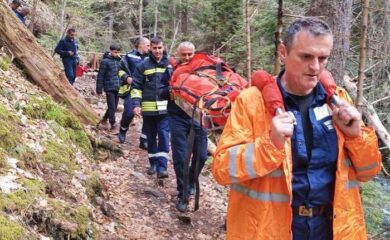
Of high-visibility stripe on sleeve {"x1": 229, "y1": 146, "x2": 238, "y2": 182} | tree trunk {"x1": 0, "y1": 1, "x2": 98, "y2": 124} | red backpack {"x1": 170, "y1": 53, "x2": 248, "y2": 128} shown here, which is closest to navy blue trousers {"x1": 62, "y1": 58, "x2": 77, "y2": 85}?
tree trunk {"x1": 0, "y1": 1, "x2": 98, "y2": 124}

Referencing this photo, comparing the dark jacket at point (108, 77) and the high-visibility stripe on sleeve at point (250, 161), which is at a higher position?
the dark jacket at point (108, 77)

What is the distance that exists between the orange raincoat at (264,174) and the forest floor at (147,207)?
293 cm

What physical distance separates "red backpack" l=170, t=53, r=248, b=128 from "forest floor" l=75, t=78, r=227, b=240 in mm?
1694

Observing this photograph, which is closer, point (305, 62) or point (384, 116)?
point (305, 62)

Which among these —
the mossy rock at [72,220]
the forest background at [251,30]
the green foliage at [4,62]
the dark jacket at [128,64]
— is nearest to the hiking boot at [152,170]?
the forest background at [251,30]

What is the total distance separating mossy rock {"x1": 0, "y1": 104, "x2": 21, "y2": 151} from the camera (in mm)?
5187

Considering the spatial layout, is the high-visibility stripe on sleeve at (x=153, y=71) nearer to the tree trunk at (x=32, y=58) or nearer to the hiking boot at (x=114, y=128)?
the tree trunk at (x=32, y=58)

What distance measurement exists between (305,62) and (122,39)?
101 feet

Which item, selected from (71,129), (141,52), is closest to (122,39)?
(141,52)

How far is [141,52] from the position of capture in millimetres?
10141

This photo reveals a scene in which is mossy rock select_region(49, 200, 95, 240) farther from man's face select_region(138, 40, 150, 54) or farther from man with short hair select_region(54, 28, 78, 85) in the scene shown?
man with short hair select_region(54, 28, 78, 85)

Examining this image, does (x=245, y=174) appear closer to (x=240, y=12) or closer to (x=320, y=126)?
(x=320, y=126)

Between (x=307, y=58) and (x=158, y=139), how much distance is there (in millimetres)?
5542

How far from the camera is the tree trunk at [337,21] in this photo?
664cm
